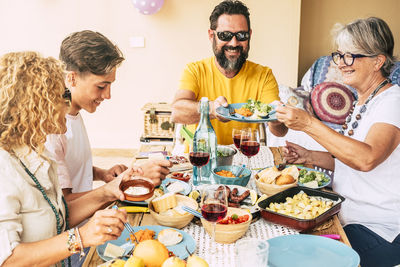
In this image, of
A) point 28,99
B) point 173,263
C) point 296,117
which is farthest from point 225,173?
point 28,99

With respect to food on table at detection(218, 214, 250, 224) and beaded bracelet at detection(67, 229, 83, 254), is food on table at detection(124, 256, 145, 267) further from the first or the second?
food on table at detection(218, 214, 250, 224)

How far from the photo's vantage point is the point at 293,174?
5.39 feet

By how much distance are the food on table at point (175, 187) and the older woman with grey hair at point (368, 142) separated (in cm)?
56

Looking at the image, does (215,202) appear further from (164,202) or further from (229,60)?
(229,60)

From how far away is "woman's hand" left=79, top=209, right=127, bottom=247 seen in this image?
109cm

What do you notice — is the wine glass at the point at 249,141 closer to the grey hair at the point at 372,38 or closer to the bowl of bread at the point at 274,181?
the bowl of bread at the point at 274,181

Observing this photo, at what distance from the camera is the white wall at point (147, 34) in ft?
14.9

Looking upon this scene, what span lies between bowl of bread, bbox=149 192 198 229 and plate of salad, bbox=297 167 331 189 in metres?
0.55

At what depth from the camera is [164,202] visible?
135 cm

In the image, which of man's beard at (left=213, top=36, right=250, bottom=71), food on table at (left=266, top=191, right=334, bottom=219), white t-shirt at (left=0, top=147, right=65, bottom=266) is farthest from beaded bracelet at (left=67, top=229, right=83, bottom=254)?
man's beard at (left=213, top=36, right=250, bottom=71)

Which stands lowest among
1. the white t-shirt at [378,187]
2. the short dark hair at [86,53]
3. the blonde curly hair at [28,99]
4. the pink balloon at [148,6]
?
the white t-shirt at [378,187]

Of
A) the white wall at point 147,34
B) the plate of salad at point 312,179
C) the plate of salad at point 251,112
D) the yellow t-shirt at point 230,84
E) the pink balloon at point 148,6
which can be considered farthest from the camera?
the white wall at point 147,34

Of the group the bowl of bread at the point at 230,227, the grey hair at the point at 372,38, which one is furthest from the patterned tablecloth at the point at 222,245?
the grey hair at the point at 372,38

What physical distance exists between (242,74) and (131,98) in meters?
2.62
